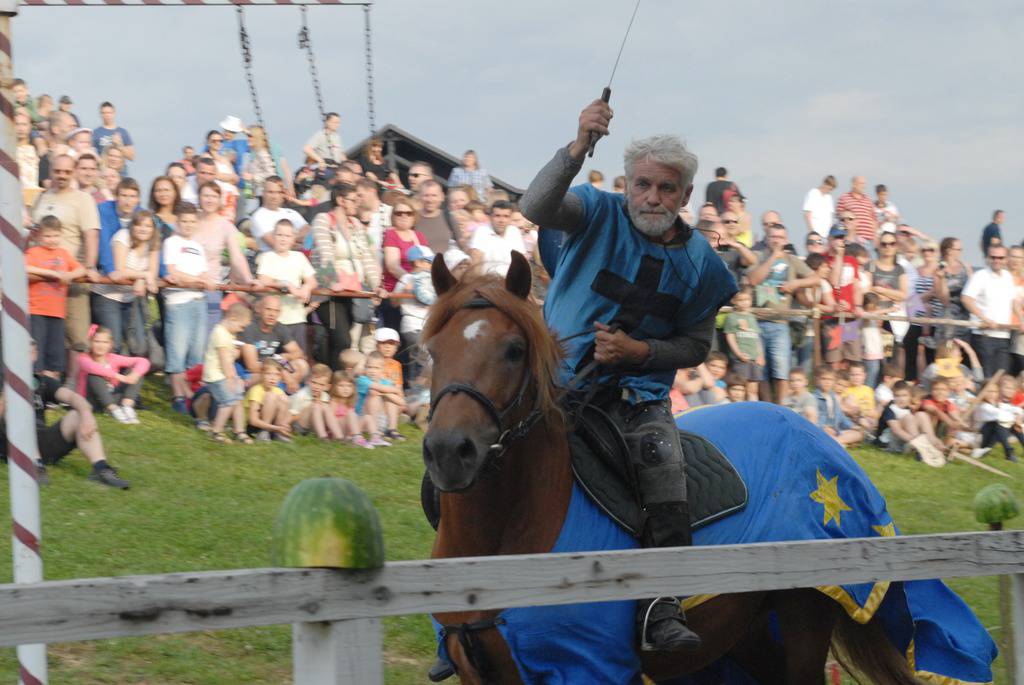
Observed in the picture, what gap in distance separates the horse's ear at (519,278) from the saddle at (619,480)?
0.49 m

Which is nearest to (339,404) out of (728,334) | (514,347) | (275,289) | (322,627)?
(275,289)

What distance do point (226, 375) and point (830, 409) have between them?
242 inches

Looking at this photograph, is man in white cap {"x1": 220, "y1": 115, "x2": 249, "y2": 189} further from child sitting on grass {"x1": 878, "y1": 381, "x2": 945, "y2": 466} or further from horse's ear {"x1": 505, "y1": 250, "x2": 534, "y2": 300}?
horse's ear {"x1": 505, "y1": 250, "x2": 534, "y2": 300}

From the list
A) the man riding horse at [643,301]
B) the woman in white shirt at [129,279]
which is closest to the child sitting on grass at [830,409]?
the woman in white shirt at [129,279]

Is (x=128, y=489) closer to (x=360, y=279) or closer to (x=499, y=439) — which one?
(x=360, y=279)

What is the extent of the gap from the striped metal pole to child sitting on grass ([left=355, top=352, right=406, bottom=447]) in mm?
6040

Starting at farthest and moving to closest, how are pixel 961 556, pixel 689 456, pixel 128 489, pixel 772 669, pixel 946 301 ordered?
pixel 946 301
pixel 128 489
pixel 772 669
pixel 689 456
pixel 961 556

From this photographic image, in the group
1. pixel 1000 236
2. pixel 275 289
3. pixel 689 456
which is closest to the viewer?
pixel 689 456

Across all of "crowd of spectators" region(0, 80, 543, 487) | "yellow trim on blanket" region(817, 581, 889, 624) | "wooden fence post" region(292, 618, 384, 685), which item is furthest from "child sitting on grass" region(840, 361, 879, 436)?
"wooden fence post" region(292, 618, 384, 685)

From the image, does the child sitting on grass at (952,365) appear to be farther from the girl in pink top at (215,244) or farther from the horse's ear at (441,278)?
the horse's ear at (441,278)

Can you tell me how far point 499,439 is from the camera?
12.2 feet

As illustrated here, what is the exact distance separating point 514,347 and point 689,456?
3.42 ft

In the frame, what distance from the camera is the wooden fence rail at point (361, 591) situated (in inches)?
98.3

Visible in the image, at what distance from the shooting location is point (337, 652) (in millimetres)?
2744
